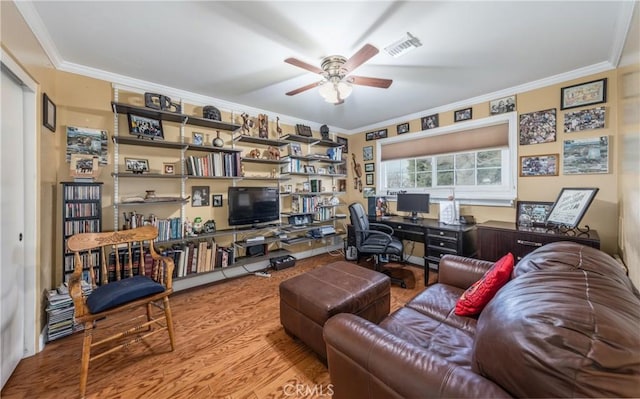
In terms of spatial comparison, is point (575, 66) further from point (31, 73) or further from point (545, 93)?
point (31, 73)

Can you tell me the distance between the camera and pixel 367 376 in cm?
95

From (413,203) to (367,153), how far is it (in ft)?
4.67

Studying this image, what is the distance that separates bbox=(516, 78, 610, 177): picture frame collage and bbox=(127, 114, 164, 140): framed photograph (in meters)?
4.29

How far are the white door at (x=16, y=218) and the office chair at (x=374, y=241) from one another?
9.77ft

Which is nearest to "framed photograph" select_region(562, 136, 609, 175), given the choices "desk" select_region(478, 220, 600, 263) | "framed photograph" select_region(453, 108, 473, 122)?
"desk" select_region(478, 220, 600, 263)

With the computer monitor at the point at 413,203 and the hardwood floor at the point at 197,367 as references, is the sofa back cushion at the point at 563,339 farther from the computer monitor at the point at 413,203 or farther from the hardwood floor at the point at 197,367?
the computer monitor at the point at 413,203

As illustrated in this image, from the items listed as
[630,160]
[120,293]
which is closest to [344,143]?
[630,160]

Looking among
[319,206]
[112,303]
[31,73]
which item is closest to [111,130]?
[31,73]

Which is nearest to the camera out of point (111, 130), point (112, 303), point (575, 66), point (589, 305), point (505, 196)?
point (589, 305)

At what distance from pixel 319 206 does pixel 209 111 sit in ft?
7.34

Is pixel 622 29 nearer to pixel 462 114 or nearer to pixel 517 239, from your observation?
pixel 462 114

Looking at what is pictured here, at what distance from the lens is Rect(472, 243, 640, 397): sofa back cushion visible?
1.81 feet

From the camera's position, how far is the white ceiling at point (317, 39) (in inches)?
64.8

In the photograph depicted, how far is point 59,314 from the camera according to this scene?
1.97 meters
